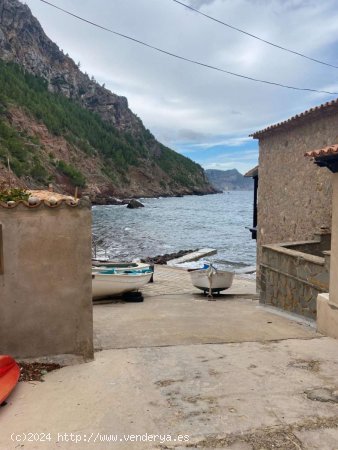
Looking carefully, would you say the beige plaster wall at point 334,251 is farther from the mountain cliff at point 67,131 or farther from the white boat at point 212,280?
the mountain cliff at point 67,131

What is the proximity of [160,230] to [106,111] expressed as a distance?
126121 millimetres

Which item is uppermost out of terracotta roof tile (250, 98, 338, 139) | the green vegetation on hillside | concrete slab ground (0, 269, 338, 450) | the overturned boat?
the green vegetation on hillside

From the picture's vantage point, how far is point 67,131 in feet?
422

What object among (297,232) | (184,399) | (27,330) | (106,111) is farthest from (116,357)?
(106,111)

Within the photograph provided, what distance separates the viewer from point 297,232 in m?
15.3

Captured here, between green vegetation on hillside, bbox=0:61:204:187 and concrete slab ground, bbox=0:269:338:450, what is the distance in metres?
73.2

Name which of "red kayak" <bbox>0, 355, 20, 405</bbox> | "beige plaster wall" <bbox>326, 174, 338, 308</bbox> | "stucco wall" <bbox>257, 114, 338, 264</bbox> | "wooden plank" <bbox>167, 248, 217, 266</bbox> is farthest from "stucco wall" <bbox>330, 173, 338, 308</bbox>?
"wooden plank" <bbox>167, 248, 217, 266</bbox>

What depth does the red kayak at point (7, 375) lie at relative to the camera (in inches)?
181

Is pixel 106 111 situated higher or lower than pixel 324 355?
higher

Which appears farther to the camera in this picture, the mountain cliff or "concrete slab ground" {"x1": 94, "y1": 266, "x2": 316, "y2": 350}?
the mountain cliff

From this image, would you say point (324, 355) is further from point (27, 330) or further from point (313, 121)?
point (313, 121)

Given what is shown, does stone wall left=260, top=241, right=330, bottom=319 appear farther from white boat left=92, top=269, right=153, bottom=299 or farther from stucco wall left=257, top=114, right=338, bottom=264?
white boat left=92, top=269, right=153, bottom=299

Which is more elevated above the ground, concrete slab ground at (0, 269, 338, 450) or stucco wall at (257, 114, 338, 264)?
stucco wall at (257, 114, 338, 264)

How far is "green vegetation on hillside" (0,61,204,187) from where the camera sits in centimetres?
8669
